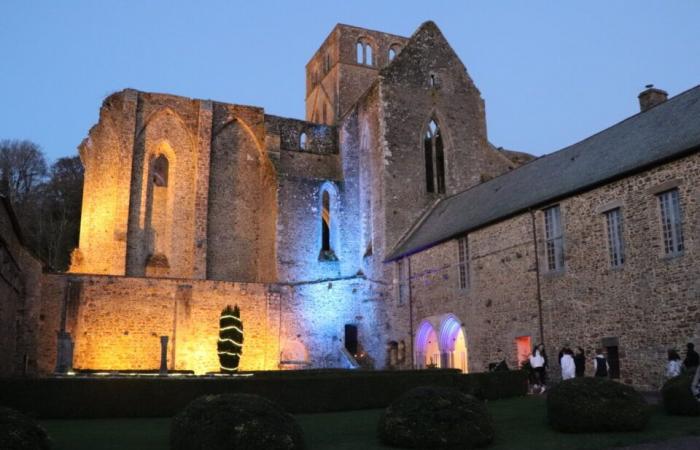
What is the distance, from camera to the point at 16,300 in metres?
22.0

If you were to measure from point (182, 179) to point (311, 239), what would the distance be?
7393 millimetres

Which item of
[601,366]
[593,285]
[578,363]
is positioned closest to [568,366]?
[578,363]

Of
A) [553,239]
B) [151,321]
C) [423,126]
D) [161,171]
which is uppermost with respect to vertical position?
[423,126]

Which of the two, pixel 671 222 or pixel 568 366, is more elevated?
pixel 671 222

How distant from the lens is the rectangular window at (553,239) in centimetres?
1947

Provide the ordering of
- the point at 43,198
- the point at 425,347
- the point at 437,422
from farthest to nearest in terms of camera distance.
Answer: the point at 43,198 → the point at 425,347 → the point at 437,422

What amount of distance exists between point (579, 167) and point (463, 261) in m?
5.17

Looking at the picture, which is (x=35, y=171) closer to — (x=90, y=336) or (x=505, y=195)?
(x=90, y=336)

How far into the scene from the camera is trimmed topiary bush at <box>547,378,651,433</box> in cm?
1109

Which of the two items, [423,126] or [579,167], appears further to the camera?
[423,126]

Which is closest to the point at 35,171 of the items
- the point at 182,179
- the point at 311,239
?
the point at 182,179

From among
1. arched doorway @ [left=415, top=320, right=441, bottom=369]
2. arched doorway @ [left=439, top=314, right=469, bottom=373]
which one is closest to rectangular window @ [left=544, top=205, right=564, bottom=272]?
arched doorway @ [left=439, top=314, right=469, bottom=373]

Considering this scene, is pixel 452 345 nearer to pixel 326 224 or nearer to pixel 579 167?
pixel 579 167

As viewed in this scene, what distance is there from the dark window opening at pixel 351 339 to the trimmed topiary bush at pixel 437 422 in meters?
19.5
